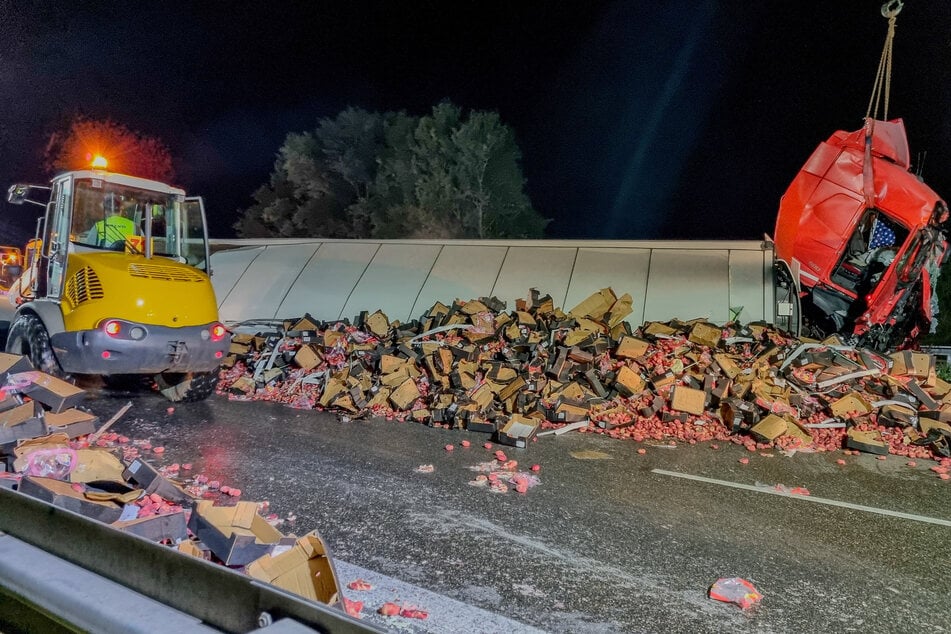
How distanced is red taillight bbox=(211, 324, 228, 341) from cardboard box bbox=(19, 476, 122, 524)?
333cm

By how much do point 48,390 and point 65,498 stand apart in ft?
9.79

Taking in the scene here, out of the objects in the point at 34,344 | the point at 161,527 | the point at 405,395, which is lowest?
the point at 161,527

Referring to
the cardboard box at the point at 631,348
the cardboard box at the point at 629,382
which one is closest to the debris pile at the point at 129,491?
the cardboard box at the point at 629,382

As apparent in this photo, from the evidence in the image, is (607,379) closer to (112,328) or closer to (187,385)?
(187,385)

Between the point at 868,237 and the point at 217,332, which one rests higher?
the point at 868,237

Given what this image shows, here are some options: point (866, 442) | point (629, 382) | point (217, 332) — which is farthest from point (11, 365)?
point (866, 442)

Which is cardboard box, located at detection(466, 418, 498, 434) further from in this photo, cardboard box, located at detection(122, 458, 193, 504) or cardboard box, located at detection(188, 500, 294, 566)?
cardboard box, located at detection(188, 500, 294, 566)

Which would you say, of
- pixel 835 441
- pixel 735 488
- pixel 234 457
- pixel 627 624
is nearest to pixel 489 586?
pixel 627 624

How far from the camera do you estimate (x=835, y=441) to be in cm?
679

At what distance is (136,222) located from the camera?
7.44 meters

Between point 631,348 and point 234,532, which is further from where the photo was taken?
point 631,348

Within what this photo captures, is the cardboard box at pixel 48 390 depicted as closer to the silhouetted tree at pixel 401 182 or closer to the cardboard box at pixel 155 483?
the cardboard box at pixel 155 483

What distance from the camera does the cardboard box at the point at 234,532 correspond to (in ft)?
11.4

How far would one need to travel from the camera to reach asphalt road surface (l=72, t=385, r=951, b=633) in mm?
3359
